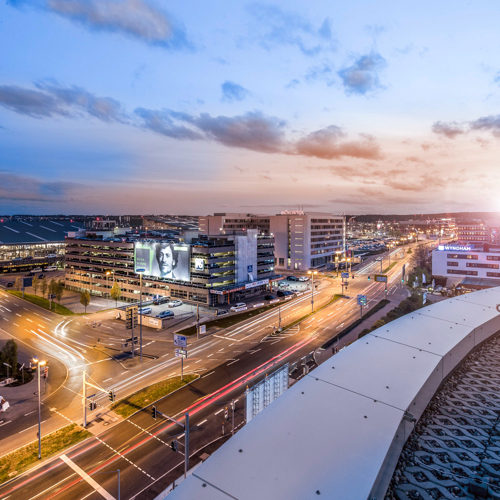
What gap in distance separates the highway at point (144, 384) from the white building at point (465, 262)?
47.1 metres

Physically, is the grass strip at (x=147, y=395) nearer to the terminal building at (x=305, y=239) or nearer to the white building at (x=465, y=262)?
the terminal building at (x=305, y=239)

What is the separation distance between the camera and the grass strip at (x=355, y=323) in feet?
157

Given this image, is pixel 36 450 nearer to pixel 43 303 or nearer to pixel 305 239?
pixel 43 303

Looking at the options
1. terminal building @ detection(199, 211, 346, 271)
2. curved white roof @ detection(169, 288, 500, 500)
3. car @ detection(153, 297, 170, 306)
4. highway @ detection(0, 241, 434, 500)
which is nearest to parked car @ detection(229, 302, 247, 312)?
highway @ detection(0, 241, 434, 500)

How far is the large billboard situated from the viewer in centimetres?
7475

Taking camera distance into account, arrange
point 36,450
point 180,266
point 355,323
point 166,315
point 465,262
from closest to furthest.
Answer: point 36,450
point 355,323
point 166,315
point 180,266
point 465,262

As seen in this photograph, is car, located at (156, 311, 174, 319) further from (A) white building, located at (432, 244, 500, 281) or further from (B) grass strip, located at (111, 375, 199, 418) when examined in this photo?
(A) white building, located at (432, 244, 500, 281)

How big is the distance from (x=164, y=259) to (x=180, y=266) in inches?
222

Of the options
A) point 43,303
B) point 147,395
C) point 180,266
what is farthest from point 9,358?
point 43,303

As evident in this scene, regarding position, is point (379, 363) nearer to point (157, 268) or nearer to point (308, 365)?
point (308, 365)

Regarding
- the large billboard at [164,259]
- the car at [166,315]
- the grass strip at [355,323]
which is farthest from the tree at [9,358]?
the grass strip at [355,323]

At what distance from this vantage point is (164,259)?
78.3 m

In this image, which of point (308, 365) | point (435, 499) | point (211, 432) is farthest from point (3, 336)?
point (435, 499)

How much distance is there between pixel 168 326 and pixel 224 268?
21.3 m
